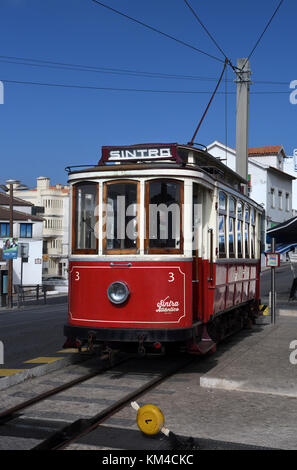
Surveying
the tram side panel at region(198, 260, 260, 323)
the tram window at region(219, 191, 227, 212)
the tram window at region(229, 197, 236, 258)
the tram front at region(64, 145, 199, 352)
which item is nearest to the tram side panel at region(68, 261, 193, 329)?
the tram front at region(64, 145, 199, 352)

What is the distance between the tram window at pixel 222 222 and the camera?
1080cm

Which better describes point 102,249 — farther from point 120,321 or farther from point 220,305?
point 220,305

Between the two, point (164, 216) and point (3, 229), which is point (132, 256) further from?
point (3, 229)

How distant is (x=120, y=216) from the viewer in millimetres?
9359

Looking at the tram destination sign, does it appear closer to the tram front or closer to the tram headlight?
the tram front

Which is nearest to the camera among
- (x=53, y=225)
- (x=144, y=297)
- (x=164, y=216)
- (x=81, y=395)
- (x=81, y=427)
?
(x=81, y=427)

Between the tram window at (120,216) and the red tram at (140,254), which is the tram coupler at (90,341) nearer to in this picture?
the red tram at (140,254)

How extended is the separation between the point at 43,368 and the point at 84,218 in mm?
2439

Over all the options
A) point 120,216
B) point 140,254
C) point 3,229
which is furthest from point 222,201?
point 3,229

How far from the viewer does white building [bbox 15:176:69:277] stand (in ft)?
299

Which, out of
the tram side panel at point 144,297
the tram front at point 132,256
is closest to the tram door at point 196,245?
the tram front at point 132,256

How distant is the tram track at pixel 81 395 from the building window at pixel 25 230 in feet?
156

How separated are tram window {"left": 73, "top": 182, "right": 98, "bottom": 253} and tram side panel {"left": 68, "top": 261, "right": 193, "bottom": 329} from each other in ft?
1.35
